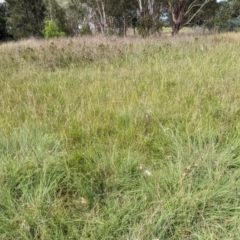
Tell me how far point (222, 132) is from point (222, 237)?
0.95 meters

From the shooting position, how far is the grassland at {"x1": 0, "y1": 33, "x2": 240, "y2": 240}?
1216mm

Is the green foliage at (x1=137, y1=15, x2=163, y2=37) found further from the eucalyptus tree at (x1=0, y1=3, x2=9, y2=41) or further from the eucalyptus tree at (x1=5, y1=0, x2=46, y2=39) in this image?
the eucalyptus tree at (x1=0, y1=3, x2=9, y2=41)

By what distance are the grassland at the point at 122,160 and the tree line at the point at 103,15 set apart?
12041mm

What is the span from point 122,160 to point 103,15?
21.6m

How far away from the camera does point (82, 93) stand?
2.90 meters

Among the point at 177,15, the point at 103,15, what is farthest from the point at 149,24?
the point at 103,15

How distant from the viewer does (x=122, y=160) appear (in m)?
1.63

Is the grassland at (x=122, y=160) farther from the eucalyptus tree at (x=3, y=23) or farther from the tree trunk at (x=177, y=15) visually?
the eucalyptus tree at (x=3, y=23)

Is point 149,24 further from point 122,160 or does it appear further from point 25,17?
point 25,17

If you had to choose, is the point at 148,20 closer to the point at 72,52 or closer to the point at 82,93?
the point at 72,52

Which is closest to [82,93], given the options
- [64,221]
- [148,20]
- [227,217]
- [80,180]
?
[80,180]

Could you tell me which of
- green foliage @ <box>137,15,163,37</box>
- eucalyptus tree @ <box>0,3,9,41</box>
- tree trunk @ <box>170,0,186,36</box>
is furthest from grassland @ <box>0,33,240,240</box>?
eucalyptus tree @ <box>0,3,9,41</box>

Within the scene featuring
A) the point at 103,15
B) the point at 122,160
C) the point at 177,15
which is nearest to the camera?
the point at 122,160

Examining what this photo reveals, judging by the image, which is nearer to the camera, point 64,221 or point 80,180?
point 64,221
